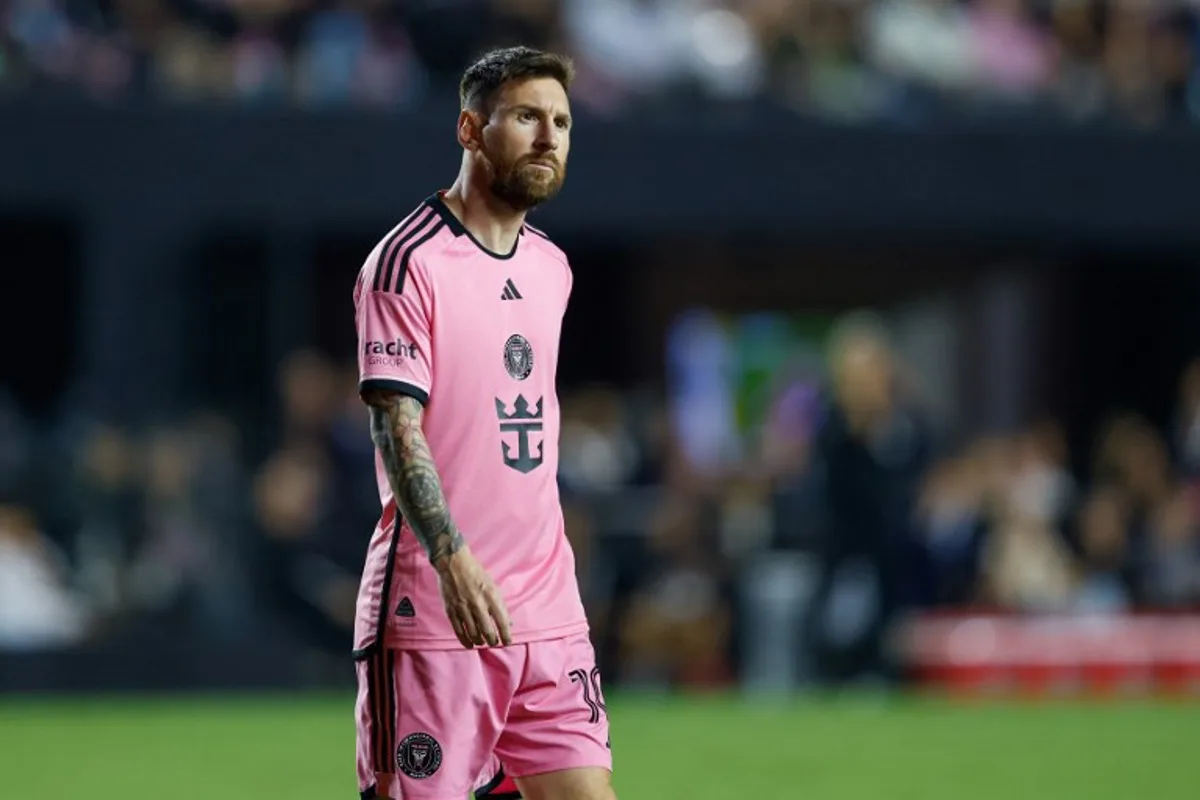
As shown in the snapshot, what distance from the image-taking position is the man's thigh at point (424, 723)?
476cm

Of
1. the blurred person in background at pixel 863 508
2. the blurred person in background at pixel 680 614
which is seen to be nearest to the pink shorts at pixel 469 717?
the blurred person in background at pixel 863 508

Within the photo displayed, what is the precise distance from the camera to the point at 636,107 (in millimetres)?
17875

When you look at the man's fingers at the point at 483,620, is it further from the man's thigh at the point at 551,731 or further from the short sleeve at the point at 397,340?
the short sleeve at the point at 397,340

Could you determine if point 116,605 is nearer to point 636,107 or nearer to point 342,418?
point 342,418

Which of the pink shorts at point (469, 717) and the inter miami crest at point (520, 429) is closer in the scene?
the pink shorts at point (469, 717)

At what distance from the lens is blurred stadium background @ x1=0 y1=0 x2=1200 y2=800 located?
1291 cm

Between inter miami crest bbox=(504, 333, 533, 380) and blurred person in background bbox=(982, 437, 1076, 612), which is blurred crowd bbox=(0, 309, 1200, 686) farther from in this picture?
inter miami crest bbox=(504, 333, 533, 380)

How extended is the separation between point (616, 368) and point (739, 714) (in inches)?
384

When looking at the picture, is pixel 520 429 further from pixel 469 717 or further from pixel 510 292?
pixel 469 717

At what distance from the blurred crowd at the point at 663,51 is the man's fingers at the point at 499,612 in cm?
1245

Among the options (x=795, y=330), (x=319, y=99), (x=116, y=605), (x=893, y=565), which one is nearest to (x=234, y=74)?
(x=319, y=99)

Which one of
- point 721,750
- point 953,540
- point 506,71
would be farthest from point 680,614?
point 506,71

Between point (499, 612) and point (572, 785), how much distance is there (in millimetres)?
500

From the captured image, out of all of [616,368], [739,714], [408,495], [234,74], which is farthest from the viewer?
[616,368]
